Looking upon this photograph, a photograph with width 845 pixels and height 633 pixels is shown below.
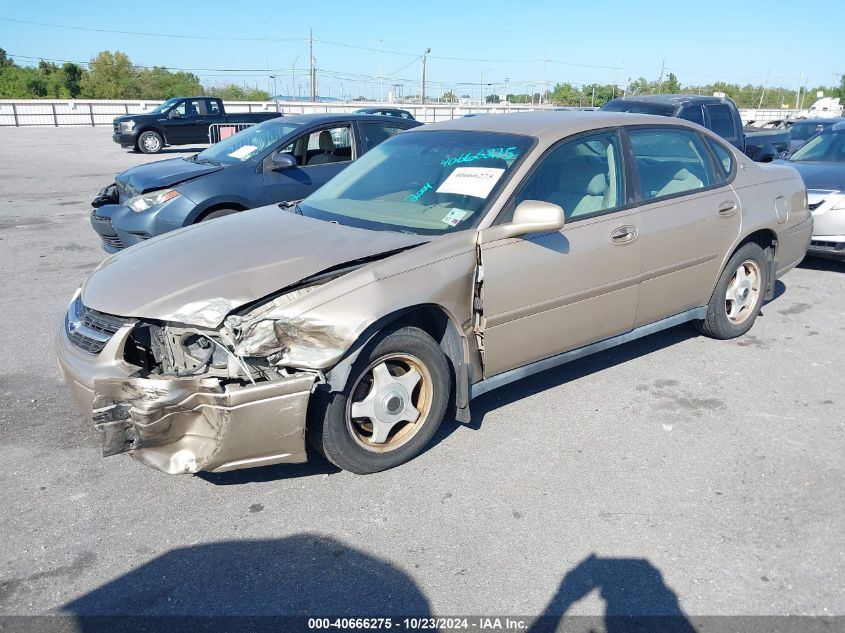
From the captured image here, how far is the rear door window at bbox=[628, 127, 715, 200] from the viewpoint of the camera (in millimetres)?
4496

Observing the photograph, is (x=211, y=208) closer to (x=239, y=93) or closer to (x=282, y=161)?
(x=282, y=161)

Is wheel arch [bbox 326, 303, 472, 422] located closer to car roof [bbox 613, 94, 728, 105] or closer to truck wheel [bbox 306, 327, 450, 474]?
truck wheel [bbox 306, 327, 450, 474]

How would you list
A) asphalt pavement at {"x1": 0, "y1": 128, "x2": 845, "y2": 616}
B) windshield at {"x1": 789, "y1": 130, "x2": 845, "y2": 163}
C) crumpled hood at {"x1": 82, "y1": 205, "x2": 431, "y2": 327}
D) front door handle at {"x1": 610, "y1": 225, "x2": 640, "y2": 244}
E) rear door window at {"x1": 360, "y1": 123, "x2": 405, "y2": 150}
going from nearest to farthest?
asphalt pavement at {"x1": 0, "y1": 128, "x2": 845, "y2": 616} < crumpled hood at {"x1": 82, "y1": 205, "x2": 431, "y2": 327} < front door handle at {"x1": 610, "y1": 225, "x2": 640, "y2": 244} < rear door window at {"x1": 360, "y1": 123, "x2": 405, "y2": 150} < windshield at {"x1": 789, "y1": 130, "x2": 845, "y2": 163}

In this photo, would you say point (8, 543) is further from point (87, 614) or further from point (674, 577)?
point (674, 577)

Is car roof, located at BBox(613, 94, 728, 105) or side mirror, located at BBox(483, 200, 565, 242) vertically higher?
car roof, located at BBox(613, 94, 728, 105)

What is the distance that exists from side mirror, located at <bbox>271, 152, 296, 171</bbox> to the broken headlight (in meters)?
1.03

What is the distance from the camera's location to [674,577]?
2756 mm

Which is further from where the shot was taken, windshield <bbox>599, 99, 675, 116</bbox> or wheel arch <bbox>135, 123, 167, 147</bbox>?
wheel arch <bbox>135, 123, 167, 147</bbox>

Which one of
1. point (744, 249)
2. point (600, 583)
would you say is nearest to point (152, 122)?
point (744, 249)

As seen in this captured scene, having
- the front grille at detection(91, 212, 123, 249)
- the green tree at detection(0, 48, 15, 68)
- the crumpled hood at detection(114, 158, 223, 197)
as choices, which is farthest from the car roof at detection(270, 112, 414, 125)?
the green tree at detection(0, 48, 15, 68)

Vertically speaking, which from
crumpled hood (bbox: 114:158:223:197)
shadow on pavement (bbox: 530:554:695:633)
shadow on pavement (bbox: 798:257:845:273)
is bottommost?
shadow on pavement (bbox: 798:257:845:273)

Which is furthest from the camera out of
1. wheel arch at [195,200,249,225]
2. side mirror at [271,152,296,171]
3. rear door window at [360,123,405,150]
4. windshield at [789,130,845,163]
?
windshield at [789,130,845,163]

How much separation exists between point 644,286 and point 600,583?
7.15 feet

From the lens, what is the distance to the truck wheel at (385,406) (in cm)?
325
